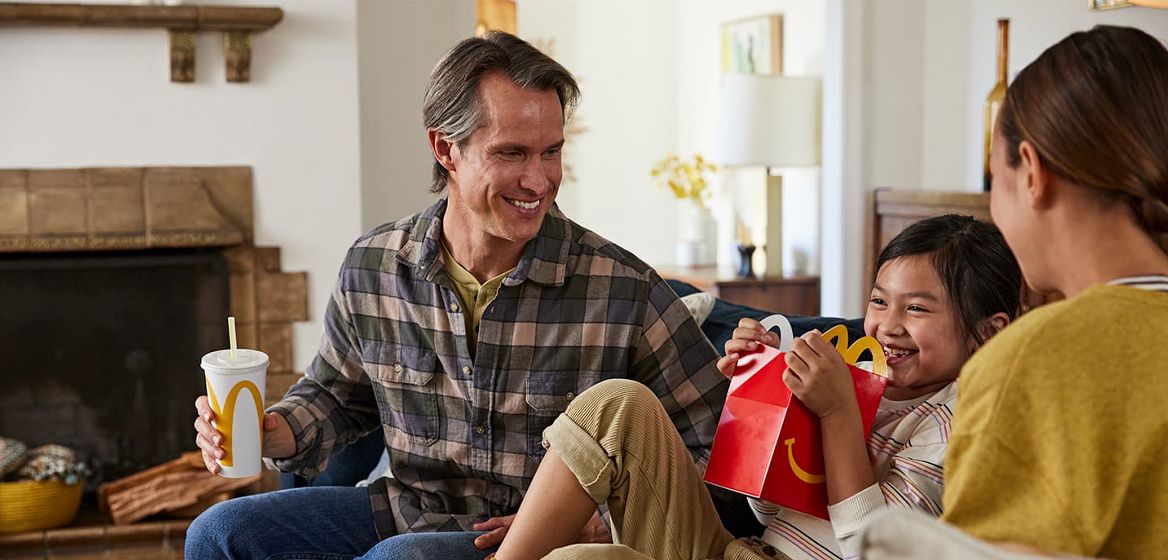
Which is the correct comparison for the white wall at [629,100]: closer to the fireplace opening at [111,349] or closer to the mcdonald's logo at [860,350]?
the fireplace opening at [111,349]

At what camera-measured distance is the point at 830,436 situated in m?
1.41

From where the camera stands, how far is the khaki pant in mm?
1481

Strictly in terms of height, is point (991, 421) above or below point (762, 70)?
below

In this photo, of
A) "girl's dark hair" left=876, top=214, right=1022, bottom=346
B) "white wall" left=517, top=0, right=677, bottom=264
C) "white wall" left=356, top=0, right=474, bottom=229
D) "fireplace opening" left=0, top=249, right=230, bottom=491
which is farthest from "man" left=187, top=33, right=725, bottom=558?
"white wall" left=517, top=0, right=677, bottom=264

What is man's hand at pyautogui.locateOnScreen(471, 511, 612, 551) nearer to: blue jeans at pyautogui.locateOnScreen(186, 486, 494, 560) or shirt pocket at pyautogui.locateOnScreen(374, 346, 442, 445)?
blue jeans at pyautogui.locateOnScreen(186, 486, 494, 560)

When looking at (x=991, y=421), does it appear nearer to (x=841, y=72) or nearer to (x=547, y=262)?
(x=547, y=262)

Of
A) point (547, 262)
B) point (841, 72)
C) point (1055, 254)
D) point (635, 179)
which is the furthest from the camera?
point (635, 179)

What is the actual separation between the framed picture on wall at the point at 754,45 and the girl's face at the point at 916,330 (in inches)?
133

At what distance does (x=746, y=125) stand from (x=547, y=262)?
2.66 metres

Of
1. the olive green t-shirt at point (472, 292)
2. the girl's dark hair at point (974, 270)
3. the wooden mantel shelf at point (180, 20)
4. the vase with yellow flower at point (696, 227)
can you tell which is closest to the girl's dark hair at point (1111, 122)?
the girl's dark hair at point (974, 270)

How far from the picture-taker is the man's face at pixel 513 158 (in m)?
1.75

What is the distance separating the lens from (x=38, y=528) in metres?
3.39

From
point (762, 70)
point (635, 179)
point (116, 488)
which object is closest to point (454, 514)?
point (116, 488)

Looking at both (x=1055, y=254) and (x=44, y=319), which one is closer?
(x=1055, y=254)
